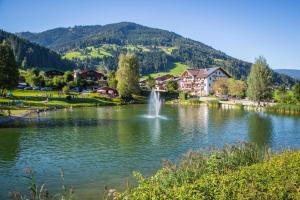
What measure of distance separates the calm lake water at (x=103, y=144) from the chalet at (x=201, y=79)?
101462 millimetres

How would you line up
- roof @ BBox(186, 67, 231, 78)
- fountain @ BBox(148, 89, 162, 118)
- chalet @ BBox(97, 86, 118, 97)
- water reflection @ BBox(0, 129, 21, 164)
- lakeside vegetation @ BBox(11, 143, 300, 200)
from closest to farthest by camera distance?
1. lakeside vegetation @ BBox(11, 143, 300, 200)
2. water reflection @ BBox(0, 129, 21, 164)
3. fountain @ BBox(148, 89, 162, 118)
4. chalet @ BBox(97, 86, 118, 97)
5. roof @ BBox(186, 67, 231, 78)

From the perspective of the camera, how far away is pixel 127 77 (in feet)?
401

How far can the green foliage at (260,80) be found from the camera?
356ft

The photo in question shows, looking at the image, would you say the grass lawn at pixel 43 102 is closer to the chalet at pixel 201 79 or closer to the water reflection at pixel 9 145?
the water reflection at pixel 9 145

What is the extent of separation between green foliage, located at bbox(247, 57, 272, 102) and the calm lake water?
125 ft

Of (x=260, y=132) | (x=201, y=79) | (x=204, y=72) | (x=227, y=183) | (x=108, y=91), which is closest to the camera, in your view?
(x=227, y=183)

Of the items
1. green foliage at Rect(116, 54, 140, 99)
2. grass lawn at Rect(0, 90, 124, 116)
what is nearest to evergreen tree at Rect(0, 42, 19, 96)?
grass lawn at Rect(0, 90, 124, 116)

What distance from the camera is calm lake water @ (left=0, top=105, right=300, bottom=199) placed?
98.4 feet

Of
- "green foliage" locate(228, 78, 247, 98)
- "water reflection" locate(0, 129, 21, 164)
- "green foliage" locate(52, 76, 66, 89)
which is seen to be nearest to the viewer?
"water reflection" locate(0, 129, 21, 164)

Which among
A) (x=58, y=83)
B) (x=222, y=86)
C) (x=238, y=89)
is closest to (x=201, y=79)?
(x=222, y=86)

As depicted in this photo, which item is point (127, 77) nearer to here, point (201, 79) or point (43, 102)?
point (43, 102)

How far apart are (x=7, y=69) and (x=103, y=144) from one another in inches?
1853

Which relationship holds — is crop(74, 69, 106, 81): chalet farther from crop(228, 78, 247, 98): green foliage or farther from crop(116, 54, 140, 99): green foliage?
crop(228, 78, 247, 98): green foliage

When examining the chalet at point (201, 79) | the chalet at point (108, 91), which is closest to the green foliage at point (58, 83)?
the chalet at point (108, 91)
